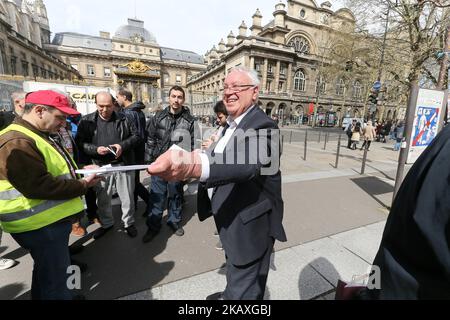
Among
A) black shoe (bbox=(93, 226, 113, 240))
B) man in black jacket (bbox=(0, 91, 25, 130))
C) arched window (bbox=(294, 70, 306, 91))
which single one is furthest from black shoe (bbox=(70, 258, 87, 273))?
arched window (bbox=(294, 70, 306, 91))

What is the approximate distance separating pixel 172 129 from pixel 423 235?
3.22 metres

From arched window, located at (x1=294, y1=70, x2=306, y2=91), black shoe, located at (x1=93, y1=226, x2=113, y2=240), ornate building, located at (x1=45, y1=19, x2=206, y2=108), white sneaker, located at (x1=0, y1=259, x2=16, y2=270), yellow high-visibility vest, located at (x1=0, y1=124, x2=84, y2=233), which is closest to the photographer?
yellow high-visibility vest, located at (x1=0, y1=124, x2=84, y2=233)

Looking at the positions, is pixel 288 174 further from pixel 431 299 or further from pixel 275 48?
pixel 275 48

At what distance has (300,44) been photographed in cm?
4588

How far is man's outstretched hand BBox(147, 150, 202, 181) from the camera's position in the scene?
990 millimetres

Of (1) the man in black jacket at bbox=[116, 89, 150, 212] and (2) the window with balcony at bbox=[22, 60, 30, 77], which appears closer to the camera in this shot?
(1) the man in black jacket at bbox=[116, 89, 150, 212]

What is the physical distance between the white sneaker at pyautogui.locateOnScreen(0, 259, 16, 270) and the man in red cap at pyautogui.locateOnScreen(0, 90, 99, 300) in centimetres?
114

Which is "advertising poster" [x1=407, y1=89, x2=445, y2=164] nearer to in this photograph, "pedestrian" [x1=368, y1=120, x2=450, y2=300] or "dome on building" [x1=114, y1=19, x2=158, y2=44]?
"pedestrian" [x1=368, y1=120, x2=450, y2=300]

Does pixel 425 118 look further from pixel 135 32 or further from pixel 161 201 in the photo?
pixel 135 32

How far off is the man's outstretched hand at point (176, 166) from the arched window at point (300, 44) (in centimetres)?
5027

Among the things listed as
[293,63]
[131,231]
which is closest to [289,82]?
[293,63]

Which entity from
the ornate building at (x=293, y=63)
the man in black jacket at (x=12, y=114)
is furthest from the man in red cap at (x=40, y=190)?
the ornate building at (x=293, y=63)

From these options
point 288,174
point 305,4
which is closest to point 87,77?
point 305,4

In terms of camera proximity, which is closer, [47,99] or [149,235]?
[47,99]
